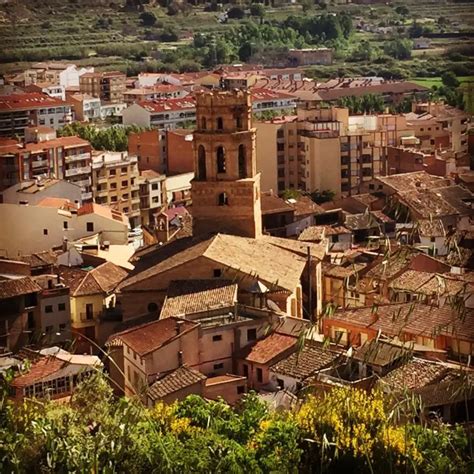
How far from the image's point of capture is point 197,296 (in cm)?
689

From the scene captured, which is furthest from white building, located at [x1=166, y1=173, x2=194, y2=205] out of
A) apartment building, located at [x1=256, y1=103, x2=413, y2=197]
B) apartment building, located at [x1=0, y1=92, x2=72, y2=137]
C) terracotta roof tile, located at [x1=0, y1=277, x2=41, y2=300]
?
terracotta roof tile, located at [x1=0, y1=277, x2=41, y2=300]

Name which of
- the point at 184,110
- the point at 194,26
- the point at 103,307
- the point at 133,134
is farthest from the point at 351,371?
the point at 194,26

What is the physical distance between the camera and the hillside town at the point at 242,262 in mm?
6055

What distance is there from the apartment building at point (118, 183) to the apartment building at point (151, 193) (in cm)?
5

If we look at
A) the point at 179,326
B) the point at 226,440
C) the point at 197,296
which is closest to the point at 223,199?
the point at 197,296

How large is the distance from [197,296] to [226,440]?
6.65ft

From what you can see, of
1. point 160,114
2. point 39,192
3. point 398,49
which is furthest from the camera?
point 398,49

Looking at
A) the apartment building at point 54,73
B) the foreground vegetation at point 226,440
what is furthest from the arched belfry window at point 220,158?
the apartment building at point 54,73

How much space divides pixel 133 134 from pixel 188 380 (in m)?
9.65

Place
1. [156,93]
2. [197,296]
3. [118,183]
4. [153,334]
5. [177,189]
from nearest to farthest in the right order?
[153,334] → [197,296] → [118,183] → [177,189] → [156,93]

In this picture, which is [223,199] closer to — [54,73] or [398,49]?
[54,73]

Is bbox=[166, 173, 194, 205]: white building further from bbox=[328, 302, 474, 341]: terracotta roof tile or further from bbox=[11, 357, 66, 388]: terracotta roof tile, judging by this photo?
bbox=[11, 357, 66, 388]: terracotta roof tile

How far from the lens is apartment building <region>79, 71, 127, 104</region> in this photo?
70.8 feet

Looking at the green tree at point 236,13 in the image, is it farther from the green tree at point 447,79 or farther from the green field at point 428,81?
the green tree at point 447,79
